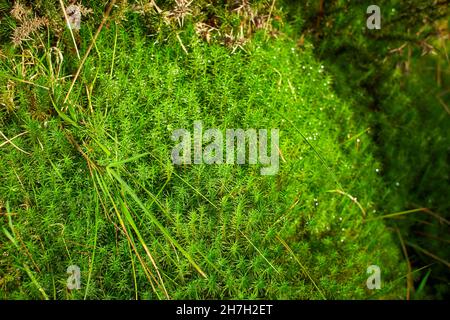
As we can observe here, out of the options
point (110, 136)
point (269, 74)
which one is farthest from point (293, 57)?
point (110, 136)

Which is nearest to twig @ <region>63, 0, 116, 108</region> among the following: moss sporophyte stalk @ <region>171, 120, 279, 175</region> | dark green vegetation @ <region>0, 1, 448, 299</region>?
dark green vegetation @ <region>0, 1, 448, 299</region>

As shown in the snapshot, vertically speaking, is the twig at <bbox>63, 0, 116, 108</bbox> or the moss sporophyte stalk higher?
the twig at <bbox>63, 0, 116, 108</bbox>

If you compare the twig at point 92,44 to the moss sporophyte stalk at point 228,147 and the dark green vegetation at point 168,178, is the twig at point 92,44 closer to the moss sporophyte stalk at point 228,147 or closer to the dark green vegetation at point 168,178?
the dark green vegetation at point 168,178

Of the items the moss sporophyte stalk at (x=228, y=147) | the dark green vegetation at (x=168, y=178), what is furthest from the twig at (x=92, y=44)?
the moss sporophyte stalk at (x=228, y=147)

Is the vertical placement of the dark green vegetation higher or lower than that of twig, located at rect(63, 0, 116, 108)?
lower

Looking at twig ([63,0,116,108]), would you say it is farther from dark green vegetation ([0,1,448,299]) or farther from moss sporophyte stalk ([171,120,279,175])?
moss sporophyte stalk ([171,120,279,175])

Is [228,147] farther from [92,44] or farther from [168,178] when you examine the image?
[92,44]

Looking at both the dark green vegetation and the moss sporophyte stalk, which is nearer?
the dark green vegetation

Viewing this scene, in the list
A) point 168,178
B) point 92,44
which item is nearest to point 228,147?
point 168,178
